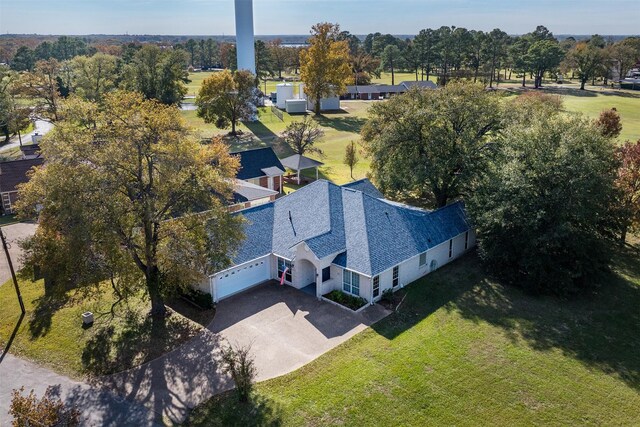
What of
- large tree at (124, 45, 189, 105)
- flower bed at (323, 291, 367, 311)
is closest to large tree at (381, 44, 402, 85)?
large tree at (124, 45, 189, 105)

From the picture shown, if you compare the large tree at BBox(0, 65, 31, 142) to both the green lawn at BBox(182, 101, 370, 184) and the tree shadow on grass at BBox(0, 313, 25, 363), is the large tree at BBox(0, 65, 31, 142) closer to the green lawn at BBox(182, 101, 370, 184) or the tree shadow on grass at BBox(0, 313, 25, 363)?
the green lawn at BBox(182, 101, 370, 184)

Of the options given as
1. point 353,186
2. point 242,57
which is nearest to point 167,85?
point 242,57

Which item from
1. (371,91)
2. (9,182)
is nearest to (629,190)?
(9,182)

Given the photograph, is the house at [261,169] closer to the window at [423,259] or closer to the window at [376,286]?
the window at [423,259]

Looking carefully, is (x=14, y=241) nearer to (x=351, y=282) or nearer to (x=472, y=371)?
(x=351, y=282)

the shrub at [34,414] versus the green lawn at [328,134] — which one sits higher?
the green lawn at [328,134]

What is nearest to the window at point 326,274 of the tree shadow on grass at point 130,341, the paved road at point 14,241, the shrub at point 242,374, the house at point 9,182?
the tree shadow on grass at point 130,341
